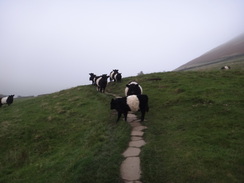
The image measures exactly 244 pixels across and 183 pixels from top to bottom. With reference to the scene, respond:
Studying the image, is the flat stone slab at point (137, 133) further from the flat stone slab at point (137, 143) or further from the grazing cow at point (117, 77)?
the grazing cow at point (117, 77)

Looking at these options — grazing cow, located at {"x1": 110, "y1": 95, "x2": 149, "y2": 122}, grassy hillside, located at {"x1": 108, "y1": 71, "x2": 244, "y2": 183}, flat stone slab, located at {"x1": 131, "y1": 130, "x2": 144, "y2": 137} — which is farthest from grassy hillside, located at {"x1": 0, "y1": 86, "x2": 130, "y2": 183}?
grassy hillside, located at {"x1": 108, "y1": 71, "x2": 244, "y2": 183}

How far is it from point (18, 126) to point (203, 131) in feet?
47.2

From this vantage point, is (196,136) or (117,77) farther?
(117,77)

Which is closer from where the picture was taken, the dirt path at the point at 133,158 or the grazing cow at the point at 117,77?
the dirt path at the point at 133,158

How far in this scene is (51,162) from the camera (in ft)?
37.6

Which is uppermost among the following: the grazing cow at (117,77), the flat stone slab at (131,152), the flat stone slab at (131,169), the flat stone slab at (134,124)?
the grazing cow at (117,77)

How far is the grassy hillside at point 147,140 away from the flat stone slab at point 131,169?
244 millimetres

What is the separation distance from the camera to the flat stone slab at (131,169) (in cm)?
811

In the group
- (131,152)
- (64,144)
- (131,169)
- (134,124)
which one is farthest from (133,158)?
(64,144)

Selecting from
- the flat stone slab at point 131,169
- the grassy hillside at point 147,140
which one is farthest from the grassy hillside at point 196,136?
the flat stone slab at point 131,169

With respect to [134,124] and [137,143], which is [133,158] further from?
[134,124]

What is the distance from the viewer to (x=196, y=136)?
11.1 meters

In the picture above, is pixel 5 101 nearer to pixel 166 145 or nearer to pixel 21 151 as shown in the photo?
pixel 21 151

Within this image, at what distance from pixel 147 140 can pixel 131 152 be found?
4.97 feet
